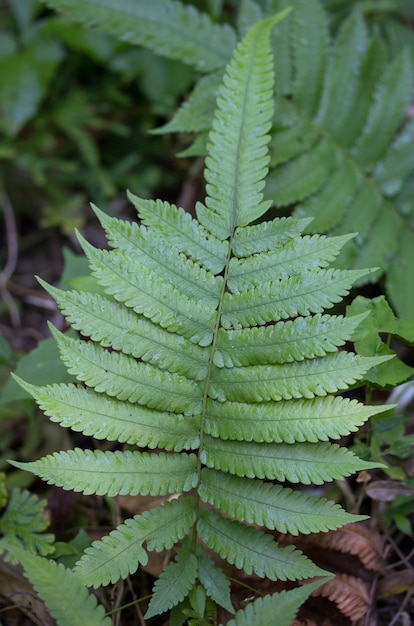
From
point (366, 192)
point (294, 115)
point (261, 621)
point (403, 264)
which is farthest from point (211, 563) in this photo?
point (294, 115)

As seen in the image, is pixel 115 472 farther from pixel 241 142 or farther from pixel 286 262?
pixel 241 142

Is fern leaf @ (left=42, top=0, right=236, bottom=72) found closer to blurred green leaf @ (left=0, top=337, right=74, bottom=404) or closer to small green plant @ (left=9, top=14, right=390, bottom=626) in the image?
small green plant @ (left=9, top=14, right=390, bottom=626)

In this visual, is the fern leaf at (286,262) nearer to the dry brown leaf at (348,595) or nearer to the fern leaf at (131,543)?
the fern leaf at (131,543)

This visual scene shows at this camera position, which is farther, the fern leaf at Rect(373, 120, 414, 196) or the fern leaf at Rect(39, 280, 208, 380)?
the fern leaf at Rect(373, 120, 414, 196)

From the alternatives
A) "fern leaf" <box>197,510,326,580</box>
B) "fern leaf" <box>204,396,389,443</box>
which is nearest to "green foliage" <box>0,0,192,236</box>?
"fern leaf" <box>204,396,389,443</box>

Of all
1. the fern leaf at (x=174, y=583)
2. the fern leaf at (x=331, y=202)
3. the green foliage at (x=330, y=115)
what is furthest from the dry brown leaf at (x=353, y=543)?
the fern leaf at (x=331, y=202)

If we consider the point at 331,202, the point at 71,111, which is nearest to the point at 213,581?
the point at 331,202

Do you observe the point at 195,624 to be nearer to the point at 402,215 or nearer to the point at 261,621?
the point at 261,621
